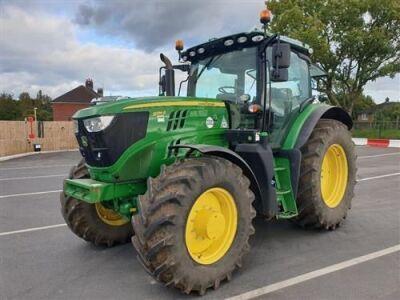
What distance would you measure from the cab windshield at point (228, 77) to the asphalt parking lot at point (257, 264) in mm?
1868

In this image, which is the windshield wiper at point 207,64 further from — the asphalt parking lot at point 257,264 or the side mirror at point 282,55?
the asphalt parking lot at point 257,264

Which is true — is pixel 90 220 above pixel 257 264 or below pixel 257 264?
above

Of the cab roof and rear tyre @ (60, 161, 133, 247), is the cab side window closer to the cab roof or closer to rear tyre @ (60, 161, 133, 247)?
the cab roof

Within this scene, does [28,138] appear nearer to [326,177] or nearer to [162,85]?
[162,85]

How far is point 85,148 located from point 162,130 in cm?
81

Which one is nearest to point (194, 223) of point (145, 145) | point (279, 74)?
point (145, 145)

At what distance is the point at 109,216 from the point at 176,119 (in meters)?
1.63

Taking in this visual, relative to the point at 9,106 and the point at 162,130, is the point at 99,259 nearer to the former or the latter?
the point at 162,130

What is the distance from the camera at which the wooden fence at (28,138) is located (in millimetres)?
19909

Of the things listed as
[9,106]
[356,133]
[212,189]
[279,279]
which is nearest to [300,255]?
[279,279]

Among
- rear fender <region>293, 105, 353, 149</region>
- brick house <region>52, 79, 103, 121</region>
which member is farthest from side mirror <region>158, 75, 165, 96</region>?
brick house <region>52, 79, 103, 121</region>

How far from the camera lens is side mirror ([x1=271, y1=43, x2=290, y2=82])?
4.59 metres

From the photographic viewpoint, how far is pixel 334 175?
617cm

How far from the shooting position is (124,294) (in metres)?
3.78
